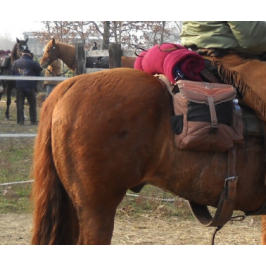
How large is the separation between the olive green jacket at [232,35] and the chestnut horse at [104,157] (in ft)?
1.55

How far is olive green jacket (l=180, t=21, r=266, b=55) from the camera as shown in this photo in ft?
9.38

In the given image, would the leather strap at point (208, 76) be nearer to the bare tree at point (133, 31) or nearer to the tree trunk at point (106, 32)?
the bare tree at point (133, 31)

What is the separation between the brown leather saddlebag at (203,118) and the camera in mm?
2670

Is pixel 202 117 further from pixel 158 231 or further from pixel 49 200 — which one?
pixel 158 231

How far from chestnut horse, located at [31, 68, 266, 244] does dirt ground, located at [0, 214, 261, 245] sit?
2059 mm

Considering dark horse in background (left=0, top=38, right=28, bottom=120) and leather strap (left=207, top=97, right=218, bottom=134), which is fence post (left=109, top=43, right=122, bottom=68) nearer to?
leather strap (left=207, top=97, right=218, bottom=134)

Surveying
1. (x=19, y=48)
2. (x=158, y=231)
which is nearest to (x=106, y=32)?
(x=19, y=48)

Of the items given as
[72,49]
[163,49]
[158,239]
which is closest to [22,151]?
[72,49]

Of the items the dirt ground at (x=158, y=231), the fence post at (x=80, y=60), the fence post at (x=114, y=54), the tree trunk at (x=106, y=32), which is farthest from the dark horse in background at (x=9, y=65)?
the dirt ground at (x=158, y=231)

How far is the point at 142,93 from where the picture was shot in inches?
106

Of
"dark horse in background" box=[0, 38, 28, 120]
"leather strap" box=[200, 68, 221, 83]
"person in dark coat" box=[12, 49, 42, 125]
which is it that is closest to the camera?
"leather strap" box=[200, 68, 221, 83]

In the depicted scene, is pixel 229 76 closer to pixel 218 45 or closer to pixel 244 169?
pixel 218 45

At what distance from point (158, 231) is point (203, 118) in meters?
2.70

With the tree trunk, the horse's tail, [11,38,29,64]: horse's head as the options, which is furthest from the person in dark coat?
the horse's tail
